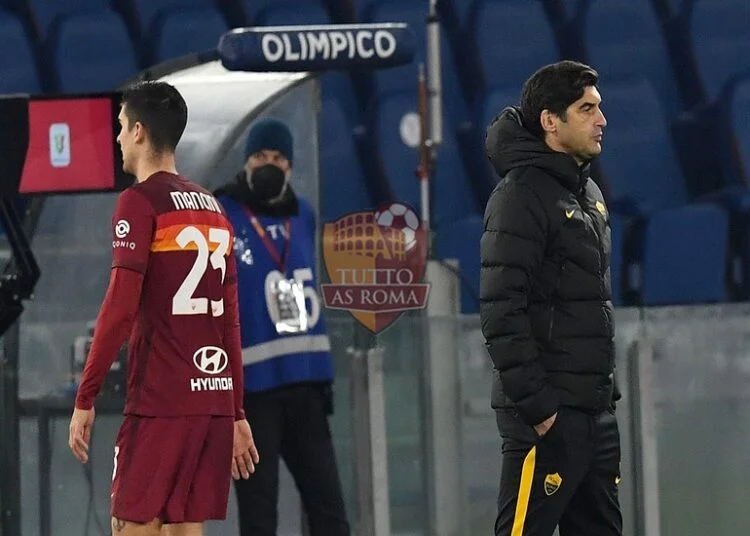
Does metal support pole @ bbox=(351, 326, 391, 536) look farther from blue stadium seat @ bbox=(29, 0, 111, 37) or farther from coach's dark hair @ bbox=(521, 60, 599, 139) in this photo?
blue stadium seat @ bbox=(29, 0, 111, 37)

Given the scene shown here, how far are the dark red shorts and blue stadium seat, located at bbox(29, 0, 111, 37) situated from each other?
6039 mm

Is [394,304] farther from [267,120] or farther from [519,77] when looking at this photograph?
[519,77]

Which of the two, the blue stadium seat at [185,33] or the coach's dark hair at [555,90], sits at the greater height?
the blue stadium seat at [185,33]

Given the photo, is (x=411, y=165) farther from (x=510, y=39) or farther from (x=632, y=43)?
(x=632, y=43)

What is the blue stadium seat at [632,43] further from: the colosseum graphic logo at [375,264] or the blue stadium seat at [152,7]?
the colosseum graphic logo at [375,264]

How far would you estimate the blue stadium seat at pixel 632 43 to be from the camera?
882 cm

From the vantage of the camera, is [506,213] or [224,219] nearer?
[506,213]

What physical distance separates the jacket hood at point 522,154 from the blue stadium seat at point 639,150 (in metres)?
4.75

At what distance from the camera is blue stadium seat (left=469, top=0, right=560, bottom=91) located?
8.83 metres

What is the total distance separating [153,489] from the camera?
3857mm

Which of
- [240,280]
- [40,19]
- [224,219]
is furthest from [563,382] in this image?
[40,19]

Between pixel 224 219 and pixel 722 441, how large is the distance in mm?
2509

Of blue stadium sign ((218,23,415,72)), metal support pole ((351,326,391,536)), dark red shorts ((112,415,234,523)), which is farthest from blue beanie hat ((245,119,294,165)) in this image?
dark red shorts ((112,415,234,523))

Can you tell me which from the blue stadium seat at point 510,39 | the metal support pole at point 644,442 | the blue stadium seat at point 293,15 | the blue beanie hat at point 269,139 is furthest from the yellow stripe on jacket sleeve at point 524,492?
the blue stadium seat at point 293,15
